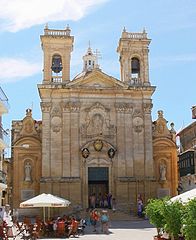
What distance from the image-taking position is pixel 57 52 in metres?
44.8

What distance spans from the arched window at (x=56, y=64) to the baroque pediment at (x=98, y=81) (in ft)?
6.84

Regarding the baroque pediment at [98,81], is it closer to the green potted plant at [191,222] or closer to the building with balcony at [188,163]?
the building with balcony at [188,163]

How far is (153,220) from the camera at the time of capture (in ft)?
70.2

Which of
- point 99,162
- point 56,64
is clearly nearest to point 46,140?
point 99,162

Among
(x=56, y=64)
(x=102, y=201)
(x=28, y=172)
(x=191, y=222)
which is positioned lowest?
(x=102, y=201)

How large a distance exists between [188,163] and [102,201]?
390 inches

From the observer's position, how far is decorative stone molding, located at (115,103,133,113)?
4350cm

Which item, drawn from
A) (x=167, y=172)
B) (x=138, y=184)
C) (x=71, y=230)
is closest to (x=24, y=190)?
(x=138, y=184)

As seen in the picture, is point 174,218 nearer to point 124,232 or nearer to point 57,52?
point 124,232

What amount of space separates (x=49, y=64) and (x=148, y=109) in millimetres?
10121

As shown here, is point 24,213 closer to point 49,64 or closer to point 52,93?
point 52,93

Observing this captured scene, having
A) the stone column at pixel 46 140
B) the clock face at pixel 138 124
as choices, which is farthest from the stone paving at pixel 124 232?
the clock face at pixel 138 124

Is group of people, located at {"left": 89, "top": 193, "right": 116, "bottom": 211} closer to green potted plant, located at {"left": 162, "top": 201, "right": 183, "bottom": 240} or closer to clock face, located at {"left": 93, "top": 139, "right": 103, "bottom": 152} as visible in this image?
clock face, located at {"left": 93, "top": 139, "right": 103, "bottom": 152}

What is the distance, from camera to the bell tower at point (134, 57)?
1793 inches
